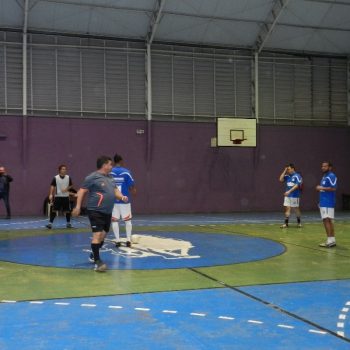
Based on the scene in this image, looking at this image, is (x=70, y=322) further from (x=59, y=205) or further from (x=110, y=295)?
(x=59, y=205)

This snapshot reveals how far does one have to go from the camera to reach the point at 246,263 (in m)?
9.66

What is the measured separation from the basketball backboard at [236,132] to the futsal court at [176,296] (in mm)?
12537

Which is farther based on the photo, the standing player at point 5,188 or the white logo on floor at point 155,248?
the standing player at point 5,188

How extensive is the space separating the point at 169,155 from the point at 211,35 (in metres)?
6.61

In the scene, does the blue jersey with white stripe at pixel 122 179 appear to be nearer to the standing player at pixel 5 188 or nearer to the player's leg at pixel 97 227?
the player's leg at pixel 97 227

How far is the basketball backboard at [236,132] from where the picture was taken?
24.7 metres

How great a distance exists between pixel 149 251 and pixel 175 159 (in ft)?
47.6

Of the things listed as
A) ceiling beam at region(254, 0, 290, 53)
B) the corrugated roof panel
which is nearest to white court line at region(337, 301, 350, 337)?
the corrugated roof panel

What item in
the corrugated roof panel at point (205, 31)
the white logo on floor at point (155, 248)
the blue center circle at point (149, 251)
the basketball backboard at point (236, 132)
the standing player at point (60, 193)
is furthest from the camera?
the basketball backboard at point (236, 132)

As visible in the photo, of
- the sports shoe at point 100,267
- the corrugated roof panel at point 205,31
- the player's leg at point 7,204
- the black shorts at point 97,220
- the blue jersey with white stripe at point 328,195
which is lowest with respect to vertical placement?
the sports shoe at point 100,267

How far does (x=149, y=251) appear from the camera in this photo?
11156 millimetres

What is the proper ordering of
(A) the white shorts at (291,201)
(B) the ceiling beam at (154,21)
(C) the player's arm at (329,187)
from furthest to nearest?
1. (B) the ceiling beam at (154,21)
2. (A) the white shorts at (291,201)
3. (C) the player's arm at (329,187)

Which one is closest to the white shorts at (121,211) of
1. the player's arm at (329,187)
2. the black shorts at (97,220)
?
the black shorts at (97,220)

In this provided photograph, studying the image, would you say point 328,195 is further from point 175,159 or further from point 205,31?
point 205,31
